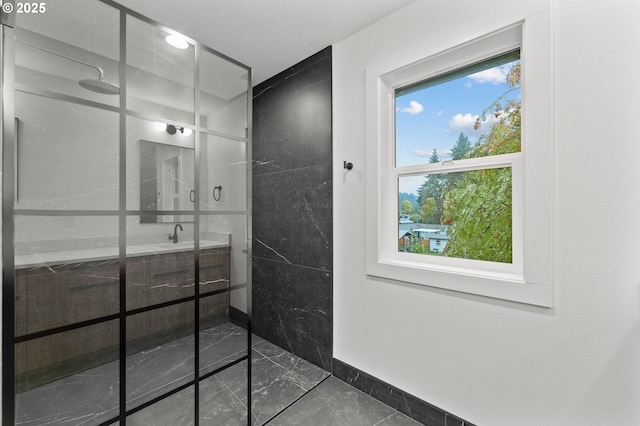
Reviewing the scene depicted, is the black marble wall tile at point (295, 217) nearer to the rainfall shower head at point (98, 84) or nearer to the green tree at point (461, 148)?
the green tree at point (461, 148)

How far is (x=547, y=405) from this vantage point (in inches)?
48.2

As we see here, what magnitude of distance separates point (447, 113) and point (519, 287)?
40.3 inches

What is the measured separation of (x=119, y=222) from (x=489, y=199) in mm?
1793

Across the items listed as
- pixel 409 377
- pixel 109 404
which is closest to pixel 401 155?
pixel 409 377

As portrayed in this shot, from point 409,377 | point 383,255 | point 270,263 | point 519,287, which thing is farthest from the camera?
point 270,263

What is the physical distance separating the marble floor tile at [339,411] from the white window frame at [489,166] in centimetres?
80

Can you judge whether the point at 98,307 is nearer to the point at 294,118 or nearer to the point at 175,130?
the point at 175,130

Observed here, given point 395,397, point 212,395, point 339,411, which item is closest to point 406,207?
point 395,397

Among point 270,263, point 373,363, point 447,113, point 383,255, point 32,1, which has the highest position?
point 32,1

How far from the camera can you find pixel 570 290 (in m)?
1.16

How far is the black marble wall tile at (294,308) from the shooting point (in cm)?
213

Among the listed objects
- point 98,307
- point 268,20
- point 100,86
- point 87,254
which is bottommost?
A: point 98,307

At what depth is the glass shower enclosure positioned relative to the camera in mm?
983

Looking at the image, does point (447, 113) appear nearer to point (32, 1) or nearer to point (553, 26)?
point (553, 26)
